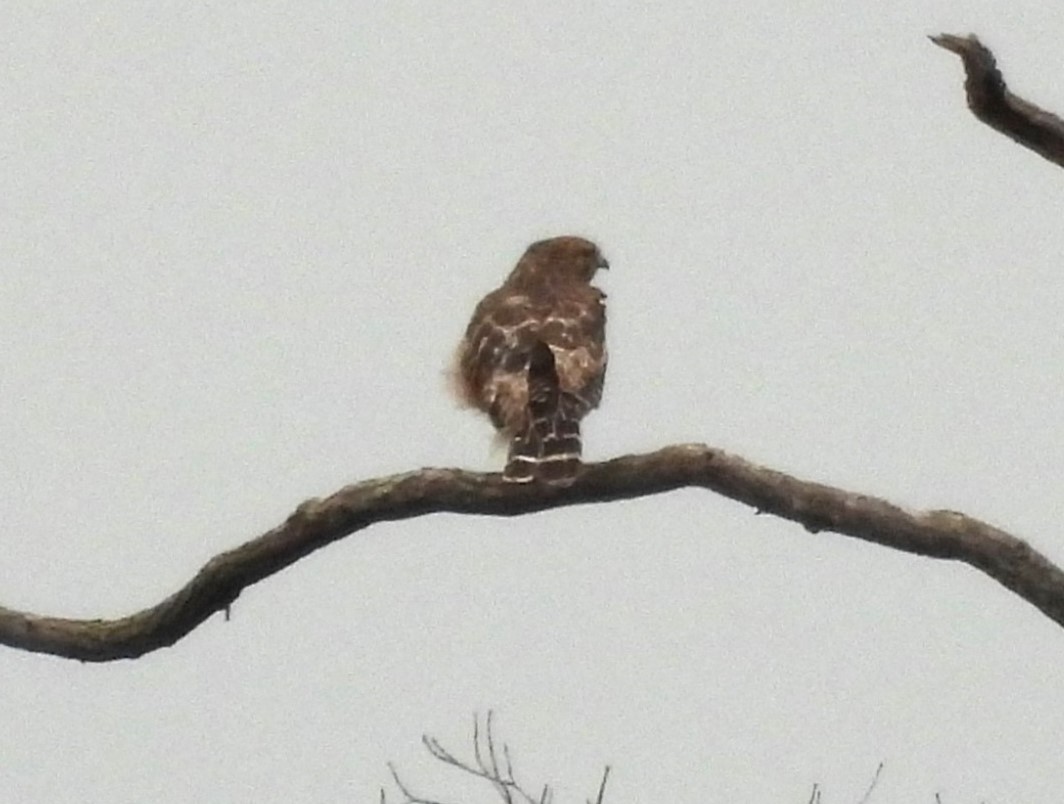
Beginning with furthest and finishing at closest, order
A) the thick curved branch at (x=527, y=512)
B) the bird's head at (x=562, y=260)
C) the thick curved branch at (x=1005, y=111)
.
A: 1. the bird's head at (x=562, y=260)
2. the thick curved branch at (x=1005, y=111)
3. the thick curved branch at (x=527, y=512)

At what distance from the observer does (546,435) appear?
18.8 ft

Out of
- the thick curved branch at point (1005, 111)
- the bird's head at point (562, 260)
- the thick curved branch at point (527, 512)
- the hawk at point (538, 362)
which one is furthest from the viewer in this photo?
the bird's head at point (562, 260)

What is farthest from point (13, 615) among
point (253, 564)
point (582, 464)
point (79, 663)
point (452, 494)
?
point (582, 464)

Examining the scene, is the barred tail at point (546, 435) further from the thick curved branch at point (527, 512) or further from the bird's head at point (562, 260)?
the bird's head at point (562, 260)

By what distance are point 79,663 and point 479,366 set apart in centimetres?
186

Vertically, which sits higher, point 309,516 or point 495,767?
point 309,516

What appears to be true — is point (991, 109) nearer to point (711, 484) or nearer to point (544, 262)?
point (711, 484)

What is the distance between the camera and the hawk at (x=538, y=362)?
5.67 metres

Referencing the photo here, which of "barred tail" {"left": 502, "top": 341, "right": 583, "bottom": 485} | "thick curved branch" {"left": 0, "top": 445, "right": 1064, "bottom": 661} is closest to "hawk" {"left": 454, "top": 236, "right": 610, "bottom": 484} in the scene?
"barred tail" {"left": 502, "top": 341, "right": 583, "bottom": 485}

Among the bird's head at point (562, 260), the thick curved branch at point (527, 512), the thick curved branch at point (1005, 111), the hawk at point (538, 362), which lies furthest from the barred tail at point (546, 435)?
the thick curved branch at point (1005, 111)

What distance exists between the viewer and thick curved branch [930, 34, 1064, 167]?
4855 mm

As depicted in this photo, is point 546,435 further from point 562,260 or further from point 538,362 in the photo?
point 562,260

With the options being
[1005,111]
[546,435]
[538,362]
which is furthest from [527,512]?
[1005,111]

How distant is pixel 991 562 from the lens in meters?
4.62
